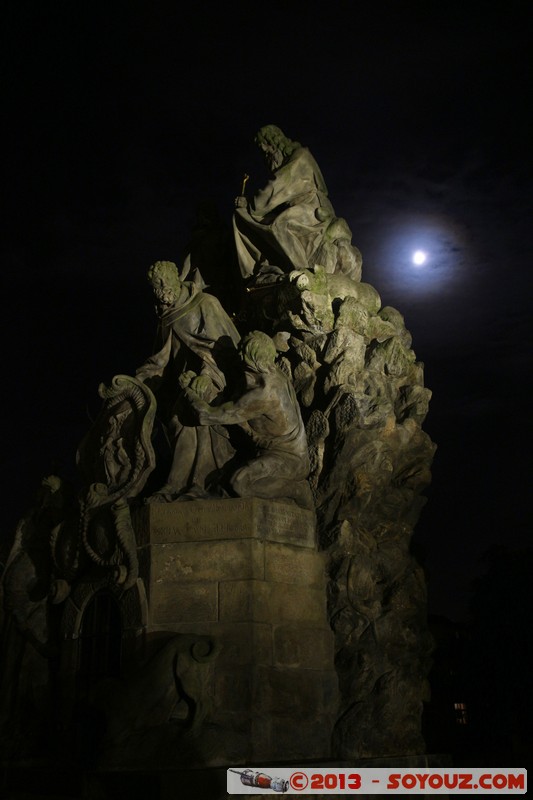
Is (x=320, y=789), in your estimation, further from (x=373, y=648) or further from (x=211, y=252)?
(x=211, y=252)

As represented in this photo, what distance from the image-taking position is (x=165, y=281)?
34.9ft

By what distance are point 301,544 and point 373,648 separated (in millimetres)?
1335

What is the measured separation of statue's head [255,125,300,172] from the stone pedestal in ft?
17.8

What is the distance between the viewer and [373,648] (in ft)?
31.0

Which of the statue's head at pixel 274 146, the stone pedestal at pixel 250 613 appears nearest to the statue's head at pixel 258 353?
the stone pedestal at pixel 250 613

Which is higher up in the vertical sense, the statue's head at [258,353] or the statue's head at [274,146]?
the statue's head at [274,146]

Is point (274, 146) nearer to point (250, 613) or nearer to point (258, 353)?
point (258, 353)

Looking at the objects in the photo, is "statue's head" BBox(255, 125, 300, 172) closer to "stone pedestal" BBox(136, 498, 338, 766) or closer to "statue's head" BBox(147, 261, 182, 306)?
"statue's head" BBox(147, 261, 182, 306)

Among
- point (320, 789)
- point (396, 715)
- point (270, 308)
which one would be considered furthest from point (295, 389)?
point (320, 789)

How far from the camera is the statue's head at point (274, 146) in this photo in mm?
12500

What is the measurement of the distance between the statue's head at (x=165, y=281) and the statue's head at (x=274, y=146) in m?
2.76

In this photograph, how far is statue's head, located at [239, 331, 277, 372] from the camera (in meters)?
9.60

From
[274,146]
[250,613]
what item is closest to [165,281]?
[274,146]

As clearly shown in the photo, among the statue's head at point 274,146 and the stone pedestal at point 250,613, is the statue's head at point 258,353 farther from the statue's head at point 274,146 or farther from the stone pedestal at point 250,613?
the statue's head at point 274,146
